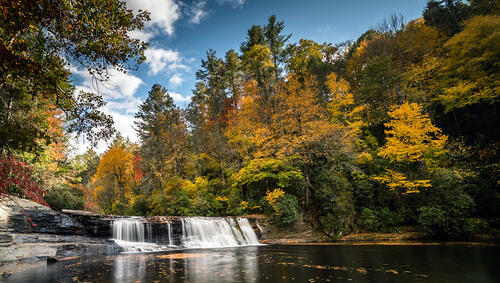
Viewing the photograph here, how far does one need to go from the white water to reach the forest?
2.28 m

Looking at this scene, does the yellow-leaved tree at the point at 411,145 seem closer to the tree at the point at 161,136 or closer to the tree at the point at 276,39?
the tree at the point at 276,39

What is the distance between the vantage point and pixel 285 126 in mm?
16875

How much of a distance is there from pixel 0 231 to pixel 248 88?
66.5 feet

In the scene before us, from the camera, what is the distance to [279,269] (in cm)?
601

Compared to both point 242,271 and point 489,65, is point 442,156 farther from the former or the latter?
point 242,271

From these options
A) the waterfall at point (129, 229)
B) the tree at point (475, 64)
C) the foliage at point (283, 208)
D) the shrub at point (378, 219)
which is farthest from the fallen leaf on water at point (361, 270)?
the tree at point (475, 64)

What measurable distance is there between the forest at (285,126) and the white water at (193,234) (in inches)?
89.7

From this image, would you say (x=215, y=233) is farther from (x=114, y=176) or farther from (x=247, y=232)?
(x=114, y=176)

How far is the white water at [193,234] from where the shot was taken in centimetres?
1176

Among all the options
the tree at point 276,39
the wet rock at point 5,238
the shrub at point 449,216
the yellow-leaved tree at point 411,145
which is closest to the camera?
the wet rock at point 5,238

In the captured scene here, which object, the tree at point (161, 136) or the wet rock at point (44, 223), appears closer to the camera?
the wet rock at point (44, 223)

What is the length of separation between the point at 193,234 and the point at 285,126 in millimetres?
9824

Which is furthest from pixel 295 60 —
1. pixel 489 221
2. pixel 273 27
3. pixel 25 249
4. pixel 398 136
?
pixel 25 249

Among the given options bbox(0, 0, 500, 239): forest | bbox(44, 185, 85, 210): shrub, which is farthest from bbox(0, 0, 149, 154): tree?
bbox(44, 185, 85, 210): shrub
